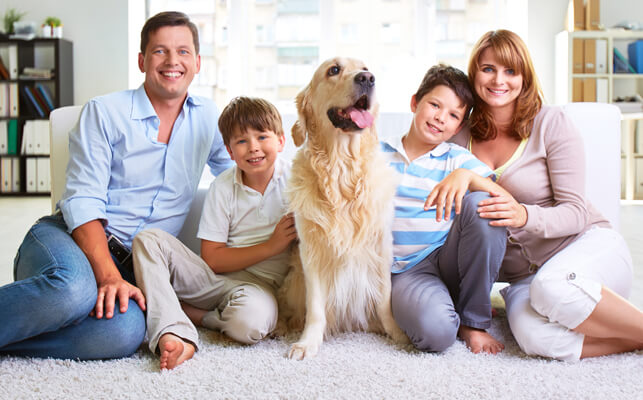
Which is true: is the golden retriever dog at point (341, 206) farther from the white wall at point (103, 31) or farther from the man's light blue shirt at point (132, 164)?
the white wall at point (103, 31)

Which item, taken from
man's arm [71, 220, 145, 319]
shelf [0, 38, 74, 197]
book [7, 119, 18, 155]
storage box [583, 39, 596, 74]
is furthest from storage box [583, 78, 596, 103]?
book [7, 119, 18, 155]

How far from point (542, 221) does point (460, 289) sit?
0.29 meters

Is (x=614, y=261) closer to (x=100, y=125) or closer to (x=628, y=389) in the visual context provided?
(x=628, y=389)

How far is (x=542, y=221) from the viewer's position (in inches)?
57.9

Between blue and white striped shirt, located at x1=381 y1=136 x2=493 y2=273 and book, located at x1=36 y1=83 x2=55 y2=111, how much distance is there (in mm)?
5392

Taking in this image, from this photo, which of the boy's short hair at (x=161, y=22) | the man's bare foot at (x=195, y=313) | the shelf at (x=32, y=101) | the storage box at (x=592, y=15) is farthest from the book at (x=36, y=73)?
the storage box at (x=592, y=15)

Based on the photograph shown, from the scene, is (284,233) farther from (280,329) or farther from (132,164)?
(132,164)

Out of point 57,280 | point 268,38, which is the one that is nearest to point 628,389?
point 57,280

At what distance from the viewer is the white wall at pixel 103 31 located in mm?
5861

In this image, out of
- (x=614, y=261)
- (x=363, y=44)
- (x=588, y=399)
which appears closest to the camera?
(x=588, y=399)

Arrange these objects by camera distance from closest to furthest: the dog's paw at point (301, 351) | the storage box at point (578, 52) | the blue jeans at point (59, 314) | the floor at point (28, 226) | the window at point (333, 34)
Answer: the blue jeans at point (59, 314), the dog's paw at point (301, 351), the floor at point (28, 226), the storage box at point (578, 52), the window at point (333, 34)

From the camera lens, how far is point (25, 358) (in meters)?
1.36

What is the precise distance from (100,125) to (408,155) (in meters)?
0.93

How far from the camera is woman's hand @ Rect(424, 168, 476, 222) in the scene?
1399 millimetres
